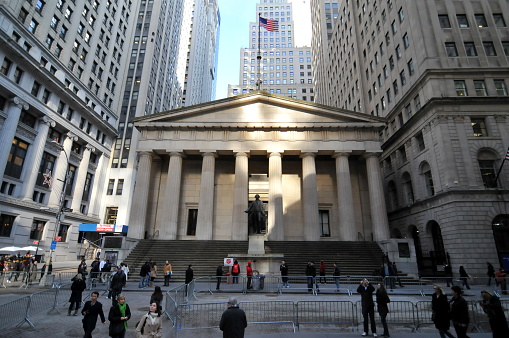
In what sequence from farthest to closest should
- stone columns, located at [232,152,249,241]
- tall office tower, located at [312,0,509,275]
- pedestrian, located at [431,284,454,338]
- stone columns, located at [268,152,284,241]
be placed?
stone columns, located at [232,152,249,241] → stone columns, located at [268,152,284,241] → tall office tower, located at [312,0,509,275] → pedestrian, located at [431,284,454,338]

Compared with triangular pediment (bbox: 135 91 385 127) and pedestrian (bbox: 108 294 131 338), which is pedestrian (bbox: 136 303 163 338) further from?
triangular pediment (bbox: 135 91 385 127)

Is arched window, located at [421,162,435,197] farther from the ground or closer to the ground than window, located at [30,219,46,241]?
farther from the ground

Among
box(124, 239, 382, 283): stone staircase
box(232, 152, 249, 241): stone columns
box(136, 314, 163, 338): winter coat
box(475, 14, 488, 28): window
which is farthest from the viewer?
box(475, 14, 488, 28): window

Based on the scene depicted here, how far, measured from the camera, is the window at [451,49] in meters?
29.2

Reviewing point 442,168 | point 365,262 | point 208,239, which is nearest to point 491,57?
point 442,168

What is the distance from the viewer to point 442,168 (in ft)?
85.6

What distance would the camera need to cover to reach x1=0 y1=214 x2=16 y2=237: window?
2967 cm

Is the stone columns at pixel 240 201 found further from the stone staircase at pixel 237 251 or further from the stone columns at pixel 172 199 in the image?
the stone columns at pixel 172 199

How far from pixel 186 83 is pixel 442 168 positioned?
3304 inches

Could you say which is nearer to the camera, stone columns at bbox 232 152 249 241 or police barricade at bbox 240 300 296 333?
police barricade at bbox 240 300 296 333

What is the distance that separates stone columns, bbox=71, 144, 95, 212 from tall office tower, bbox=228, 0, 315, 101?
67107 millimetres

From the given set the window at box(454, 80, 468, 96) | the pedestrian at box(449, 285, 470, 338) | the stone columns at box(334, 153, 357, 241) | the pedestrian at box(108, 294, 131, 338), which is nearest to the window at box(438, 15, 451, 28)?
the window at box(454, 80, 468, 96)

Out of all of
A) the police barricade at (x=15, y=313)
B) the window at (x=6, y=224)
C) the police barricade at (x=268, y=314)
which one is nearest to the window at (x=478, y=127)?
the police barricade at (x=268, y=314)

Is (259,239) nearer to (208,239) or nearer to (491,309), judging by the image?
(208,239)
